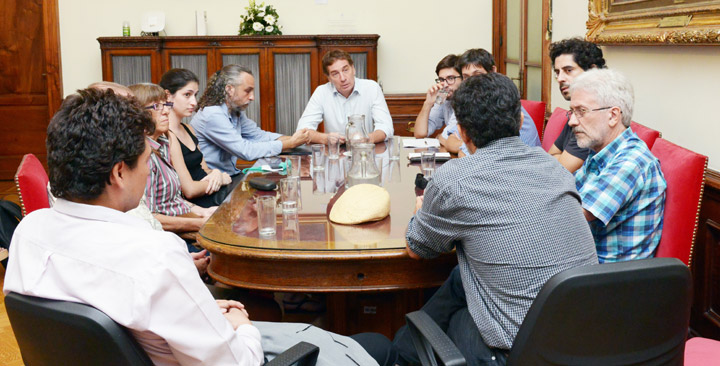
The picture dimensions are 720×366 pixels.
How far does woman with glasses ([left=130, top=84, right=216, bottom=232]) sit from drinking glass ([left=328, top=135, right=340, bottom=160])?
936 millimetres

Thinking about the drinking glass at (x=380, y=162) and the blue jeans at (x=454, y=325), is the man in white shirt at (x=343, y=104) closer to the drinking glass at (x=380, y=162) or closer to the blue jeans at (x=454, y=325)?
the drinking glass at (x=380, y=162)

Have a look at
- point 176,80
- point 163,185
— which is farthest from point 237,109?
point 163,185

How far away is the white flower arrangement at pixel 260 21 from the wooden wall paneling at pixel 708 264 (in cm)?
509

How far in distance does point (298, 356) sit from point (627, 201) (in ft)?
4.02

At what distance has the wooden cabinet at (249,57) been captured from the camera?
684 cm

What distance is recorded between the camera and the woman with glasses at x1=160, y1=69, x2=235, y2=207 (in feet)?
11.4

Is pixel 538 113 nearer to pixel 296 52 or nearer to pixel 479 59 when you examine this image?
pixel 479 59

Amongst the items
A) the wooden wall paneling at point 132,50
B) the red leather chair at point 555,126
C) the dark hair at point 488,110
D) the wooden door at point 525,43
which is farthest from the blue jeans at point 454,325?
the wooden wall paneling at point 132,50

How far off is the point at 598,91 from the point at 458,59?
7.35 feet

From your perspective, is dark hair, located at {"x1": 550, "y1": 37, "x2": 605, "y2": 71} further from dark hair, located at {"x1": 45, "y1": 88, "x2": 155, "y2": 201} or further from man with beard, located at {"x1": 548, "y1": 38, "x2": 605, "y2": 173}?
dark hair, located at {"x1": 45, "y1": 88, "x2": 155, "y2": 201}

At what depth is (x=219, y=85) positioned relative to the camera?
4.12 metres

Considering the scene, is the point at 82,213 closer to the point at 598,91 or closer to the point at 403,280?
the point at 403,280

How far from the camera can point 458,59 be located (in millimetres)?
4578

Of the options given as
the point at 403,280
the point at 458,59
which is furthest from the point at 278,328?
the point at 458,59
